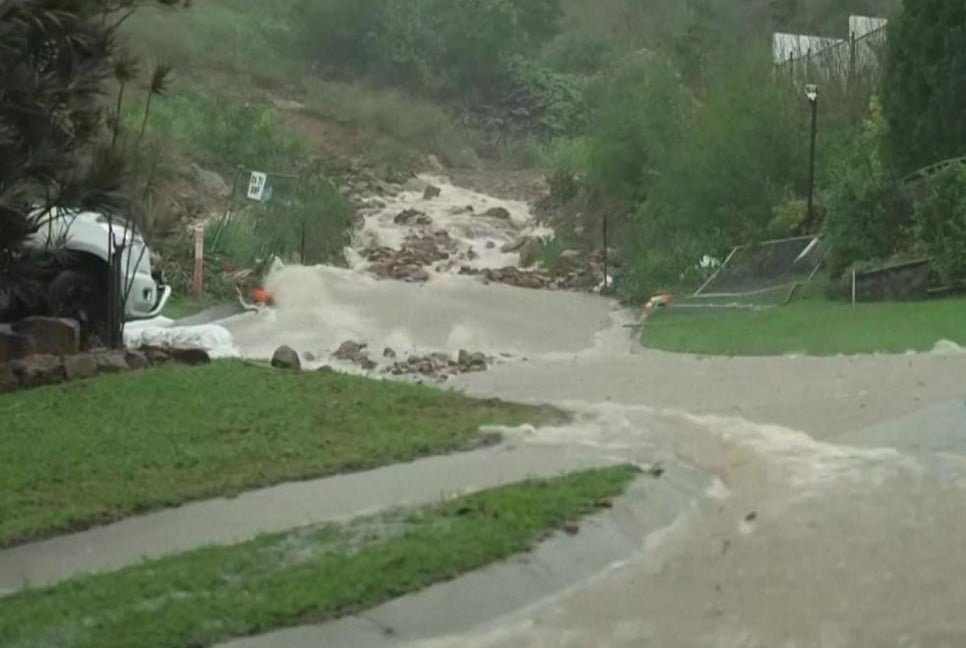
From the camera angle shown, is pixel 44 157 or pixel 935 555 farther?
pixel 44 157

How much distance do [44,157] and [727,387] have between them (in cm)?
698

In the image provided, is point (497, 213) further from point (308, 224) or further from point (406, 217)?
point (308, 224)

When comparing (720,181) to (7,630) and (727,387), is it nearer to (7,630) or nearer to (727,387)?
(727,387)

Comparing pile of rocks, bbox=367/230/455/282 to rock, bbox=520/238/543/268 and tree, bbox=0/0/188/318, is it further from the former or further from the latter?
tree, bbox=0/0/188/318

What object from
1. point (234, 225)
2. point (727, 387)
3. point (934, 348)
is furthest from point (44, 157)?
point (234, 225)

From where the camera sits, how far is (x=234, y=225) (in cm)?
3581

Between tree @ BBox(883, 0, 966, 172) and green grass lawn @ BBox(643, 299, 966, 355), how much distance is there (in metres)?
4.32

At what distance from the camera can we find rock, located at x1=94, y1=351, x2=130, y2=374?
13.7 meters

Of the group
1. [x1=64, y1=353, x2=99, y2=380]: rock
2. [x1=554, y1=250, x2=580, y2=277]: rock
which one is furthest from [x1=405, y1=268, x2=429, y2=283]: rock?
[x1=64, y1=353, x2=99, y2=380]: rock

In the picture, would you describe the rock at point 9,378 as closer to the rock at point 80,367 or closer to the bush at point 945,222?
the rock at point 80,367

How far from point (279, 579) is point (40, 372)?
6414 mm

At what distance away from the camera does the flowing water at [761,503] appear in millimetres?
7473

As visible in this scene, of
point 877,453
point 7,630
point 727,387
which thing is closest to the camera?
point 7,630

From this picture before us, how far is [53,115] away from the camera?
541 inches
